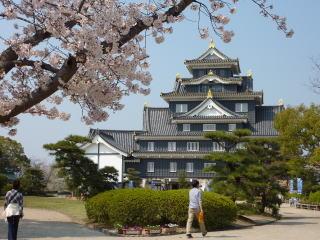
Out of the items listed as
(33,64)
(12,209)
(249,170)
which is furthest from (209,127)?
(33,64)

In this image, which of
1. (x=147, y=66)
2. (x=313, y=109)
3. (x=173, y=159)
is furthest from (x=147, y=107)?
(x=147, y=66)

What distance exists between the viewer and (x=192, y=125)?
48.2 meters

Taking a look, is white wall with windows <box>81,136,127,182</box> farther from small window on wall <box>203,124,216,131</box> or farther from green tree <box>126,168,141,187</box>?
small window on wall <box>203,124,216,131</box>

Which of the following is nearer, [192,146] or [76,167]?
[76,167]

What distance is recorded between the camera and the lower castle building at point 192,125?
155 feet

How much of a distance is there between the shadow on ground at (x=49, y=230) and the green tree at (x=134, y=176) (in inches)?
1064

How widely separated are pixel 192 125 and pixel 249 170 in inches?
1076

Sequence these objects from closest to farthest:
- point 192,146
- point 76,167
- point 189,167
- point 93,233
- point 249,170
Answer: point 93,233
point 249,170
point 76,167
point 189,167
point 192,146

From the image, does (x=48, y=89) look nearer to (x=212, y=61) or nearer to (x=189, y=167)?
(x=189, y=167)

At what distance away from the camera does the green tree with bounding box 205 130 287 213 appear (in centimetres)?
2095

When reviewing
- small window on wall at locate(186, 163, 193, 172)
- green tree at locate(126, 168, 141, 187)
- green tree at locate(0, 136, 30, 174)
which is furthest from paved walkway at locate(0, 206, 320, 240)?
small window on wall at locate(186, 163, 193, 172)

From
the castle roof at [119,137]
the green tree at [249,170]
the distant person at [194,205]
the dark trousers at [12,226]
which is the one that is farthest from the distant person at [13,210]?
the castle roof at [119,137]

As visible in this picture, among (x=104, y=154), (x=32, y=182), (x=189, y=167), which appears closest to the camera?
(x=32, y=182)

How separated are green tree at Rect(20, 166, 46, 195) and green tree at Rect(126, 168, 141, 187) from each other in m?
8.00
